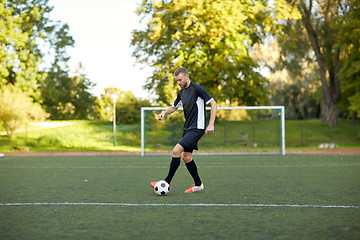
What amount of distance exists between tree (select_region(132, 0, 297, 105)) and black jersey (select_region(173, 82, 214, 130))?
1684 cm

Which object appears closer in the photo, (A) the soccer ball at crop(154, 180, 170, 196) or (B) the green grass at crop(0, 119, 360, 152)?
(A) the soccer ball at crop(154, 180, 170, 196)

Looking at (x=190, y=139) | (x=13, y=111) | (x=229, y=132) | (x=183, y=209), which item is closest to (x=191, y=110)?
(x=190, y=139)

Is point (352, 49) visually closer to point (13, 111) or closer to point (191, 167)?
point (13, 111)

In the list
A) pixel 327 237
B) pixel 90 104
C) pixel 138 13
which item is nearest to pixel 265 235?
pixel 327 237

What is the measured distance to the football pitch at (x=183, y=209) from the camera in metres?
4.72

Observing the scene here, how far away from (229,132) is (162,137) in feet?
12.7

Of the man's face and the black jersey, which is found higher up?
the man's face

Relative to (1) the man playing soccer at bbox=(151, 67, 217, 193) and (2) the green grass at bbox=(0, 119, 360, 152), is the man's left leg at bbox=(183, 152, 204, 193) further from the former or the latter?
(2) the green grass at bbox=(0, 119, 360, 152)

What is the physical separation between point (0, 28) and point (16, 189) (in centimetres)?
2806

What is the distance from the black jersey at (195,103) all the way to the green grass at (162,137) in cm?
1501

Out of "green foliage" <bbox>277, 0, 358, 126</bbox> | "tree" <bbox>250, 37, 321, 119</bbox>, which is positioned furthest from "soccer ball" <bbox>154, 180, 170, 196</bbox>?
"tree" <bbox>250, 37, 321, 119</bbox>

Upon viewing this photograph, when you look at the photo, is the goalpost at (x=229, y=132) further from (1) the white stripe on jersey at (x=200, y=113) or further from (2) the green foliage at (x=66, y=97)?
(2) the green foliage at (x=66, y=97)

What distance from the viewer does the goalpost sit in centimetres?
2209

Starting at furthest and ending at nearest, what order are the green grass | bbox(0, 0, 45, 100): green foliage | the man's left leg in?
bbox(0, 0, 45, 100): green foliage < the green grass < the man's left leg
